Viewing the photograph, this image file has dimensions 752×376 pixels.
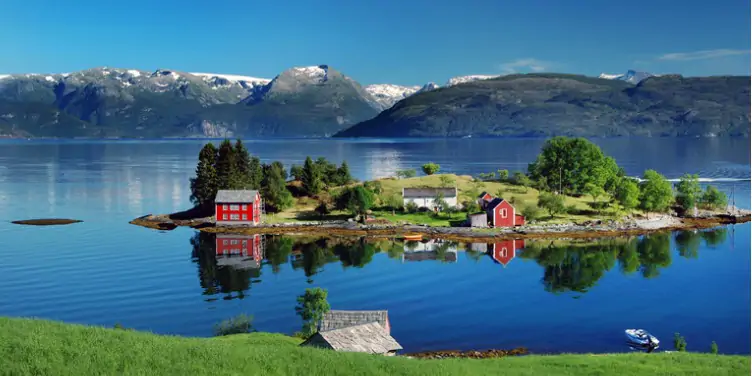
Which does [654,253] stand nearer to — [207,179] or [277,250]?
[277,250]

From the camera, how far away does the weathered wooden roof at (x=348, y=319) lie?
130ft

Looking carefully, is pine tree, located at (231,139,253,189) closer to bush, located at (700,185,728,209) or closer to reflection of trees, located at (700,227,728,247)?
reflection of trees, located at (700,227,728,247)

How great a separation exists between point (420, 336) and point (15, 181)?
13394cm

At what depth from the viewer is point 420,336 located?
156 ft

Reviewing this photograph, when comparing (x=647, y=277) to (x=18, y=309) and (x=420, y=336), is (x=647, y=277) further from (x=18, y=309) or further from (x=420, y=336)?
(x=18, y=309)

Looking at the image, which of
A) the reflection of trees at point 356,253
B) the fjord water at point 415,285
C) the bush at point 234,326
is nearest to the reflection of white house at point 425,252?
the fjord water at point 415,285

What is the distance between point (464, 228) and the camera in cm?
9031

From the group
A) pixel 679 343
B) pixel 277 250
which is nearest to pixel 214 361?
pixel 679 343

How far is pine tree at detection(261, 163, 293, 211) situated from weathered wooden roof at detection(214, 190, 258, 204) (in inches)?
196

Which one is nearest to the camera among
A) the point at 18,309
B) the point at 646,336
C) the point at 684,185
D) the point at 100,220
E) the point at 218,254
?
the point at 646,336

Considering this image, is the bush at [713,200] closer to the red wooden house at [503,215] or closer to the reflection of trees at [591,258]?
the reflection of trees at [591,258]

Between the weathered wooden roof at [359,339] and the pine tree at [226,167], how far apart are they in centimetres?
6936

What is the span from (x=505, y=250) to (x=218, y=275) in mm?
31248

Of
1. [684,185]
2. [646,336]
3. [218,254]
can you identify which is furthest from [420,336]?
[684,185]
